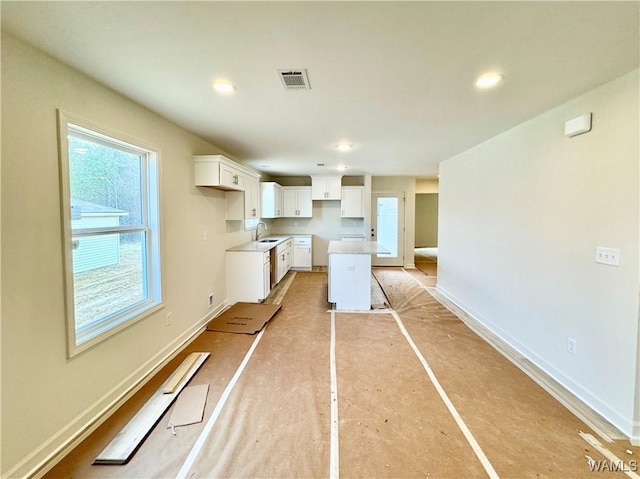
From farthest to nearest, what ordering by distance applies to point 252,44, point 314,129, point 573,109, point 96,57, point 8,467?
point 314,129
point 573,109
point 96,57
point 252,44
point 8,467

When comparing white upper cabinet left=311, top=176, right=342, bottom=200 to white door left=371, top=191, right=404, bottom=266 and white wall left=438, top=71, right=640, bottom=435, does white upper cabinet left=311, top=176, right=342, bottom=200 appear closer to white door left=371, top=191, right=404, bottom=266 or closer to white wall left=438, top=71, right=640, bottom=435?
white door left=371, top=191, right=404, bottom=266

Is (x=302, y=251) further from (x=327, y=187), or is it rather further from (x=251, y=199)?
(x=251, y=199)

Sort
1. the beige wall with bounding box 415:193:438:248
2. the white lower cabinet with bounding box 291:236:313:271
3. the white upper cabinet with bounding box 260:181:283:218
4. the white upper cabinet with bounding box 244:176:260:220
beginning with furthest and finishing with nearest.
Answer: the beige wall with bounding box 415:193:438:248 → the white lower cabinet with bounding box 291:236:313:271 → the white upper cabinet with bounding box 260:181:283:218 → the white upper cabinet with bounding box 244:176:260:220

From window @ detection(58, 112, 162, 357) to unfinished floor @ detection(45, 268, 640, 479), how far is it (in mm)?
697

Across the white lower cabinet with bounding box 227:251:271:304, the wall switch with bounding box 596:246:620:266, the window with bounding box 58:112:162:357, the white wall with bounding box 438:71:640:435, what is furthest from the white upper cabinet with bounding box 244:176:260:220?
the wall switch with bounding box 596:246:620:266

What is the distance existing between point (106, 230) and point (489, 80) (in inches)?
122

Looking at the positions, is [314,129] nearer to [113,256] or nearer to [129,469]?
[113,256]

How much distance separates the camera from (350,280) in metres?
4.11

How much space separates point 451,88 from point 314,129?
148cm

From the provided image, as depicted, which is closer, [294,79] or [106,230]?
[294,79]

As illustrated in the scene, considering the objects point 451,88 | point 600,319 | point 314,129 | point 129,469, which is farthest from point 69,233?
point 600,319

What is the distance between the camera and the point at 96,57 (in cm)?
164

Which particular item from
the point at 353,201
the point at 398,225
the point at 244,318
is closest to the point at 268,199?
the point at 353,201

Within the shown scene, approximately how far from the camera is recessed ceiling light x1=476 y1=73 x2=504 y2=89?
72.7 inches
